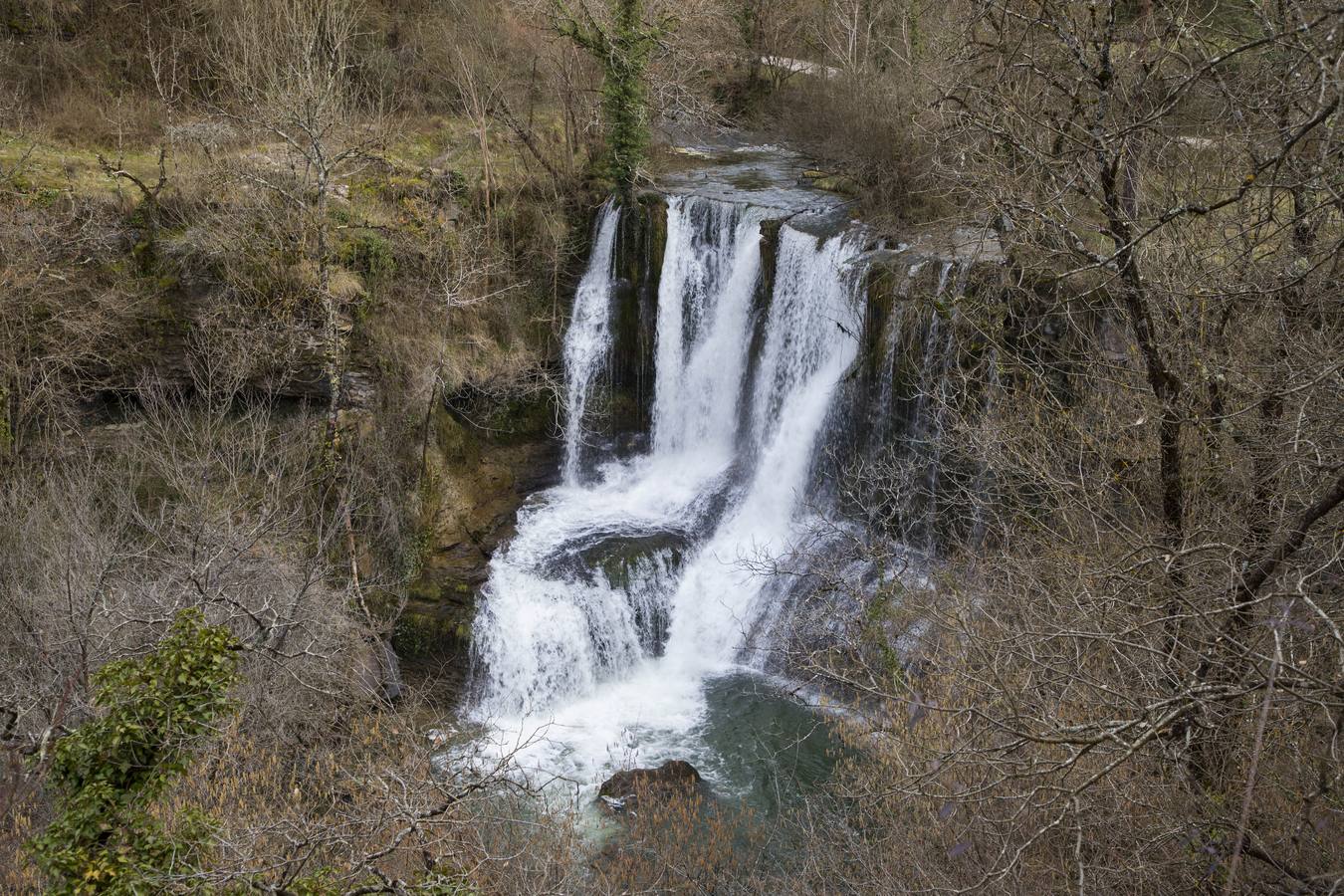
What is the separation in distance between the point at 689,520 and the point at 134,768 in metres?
9.87

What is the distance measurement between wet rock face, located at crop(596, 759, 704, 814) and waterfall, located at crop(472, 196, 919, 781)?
63cm

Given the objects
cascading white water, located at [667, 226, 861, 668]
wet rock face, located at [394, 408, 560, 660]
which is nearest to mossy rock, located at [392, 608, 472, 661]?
wet rock face, located at [394, 408, 560, 660]

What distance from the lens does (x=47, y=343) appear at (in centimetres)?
1241

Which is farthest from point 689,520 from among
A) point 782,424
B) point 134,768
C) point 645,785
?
point 134,768

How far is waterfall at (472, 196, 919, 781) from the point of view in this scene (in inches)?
496

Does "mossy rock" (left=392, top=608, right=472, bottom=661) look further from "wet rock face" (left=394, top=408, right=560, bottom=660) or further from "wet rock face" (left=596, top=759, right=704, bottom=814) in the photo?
"wet rock face" (left=596, top=759, right=704, bottom=814)

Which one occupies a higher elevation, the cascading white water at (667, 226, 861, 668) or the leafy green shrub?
the leafy green shrub

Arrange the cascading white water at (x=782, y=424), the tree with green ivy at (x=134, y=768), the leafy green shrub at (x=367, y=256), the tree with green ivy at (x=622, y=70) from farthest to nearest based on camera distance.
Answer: the tree with green ivy at (x=622, y=70), the leafy green shrub at (x=367, y=256), the cascading white water at (x=782, y=424), the tree with green ivy at (x=134, y=768)

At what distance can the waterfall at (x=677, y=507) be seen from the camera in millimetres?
12586

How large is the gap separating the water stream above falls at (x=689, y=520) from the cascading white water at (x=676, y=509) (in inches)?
1.2

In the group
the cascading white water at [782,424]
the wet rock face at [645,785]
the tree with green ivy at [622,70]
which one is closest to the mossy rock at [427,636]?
the cascading white water at [782,424]

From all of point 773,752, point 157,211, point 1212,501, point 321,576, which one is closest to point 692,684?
point 773,752

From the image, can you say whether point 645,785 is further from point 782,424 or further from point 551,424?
point 551,424

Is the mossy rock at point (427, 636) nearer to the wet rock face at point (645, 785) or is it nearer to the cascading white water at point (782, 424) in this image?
the cascading white water at point (782, 424)
